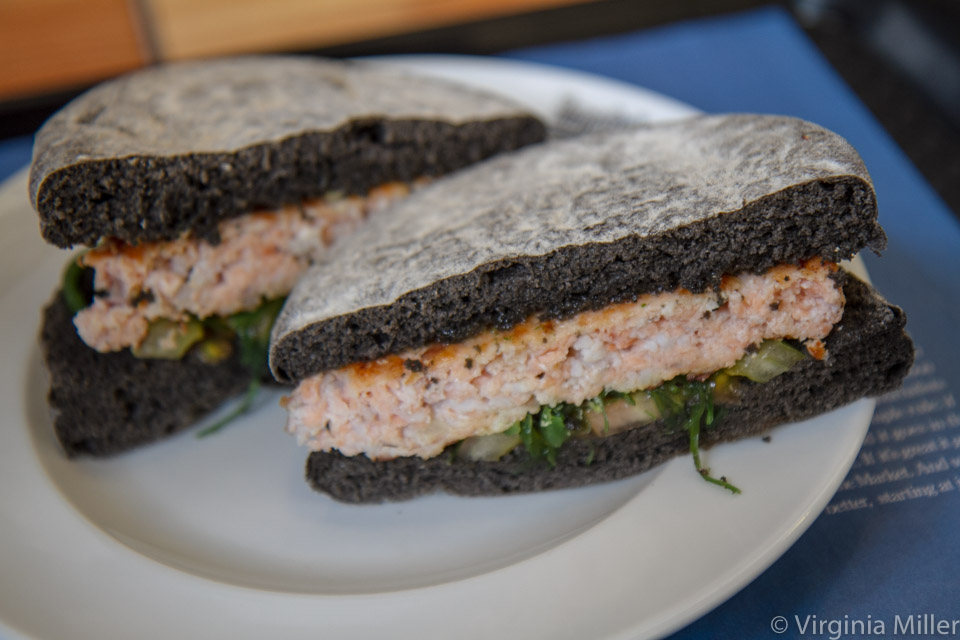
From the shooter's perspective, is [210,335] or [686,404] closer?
[686,404]

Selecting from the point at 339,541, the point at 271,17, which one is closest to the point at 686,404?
the point at 339,541

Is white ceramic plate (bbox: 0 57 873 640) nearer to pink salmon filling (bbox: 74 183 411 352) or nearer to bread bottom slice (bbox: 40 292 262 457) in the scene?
bread bottom slice (bbox: 40 292 262 457)

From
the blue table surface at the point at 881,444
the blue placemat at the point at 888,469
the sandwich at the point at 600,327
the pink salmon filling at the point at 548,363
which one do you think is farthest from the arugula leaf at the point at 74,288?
the blue placemat at the point at 888,469

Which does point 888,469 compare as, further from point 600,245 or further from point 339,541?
point 339,541

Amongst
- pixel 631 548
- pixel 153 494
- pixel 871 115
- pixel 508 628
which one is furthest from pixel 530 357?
pixel 871 115

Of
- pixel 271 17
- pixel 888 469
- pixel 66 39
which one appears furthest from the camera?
pixel 271 17

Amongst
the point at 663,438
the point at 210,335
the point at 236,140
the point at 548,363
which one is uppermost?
the point at 236,140
